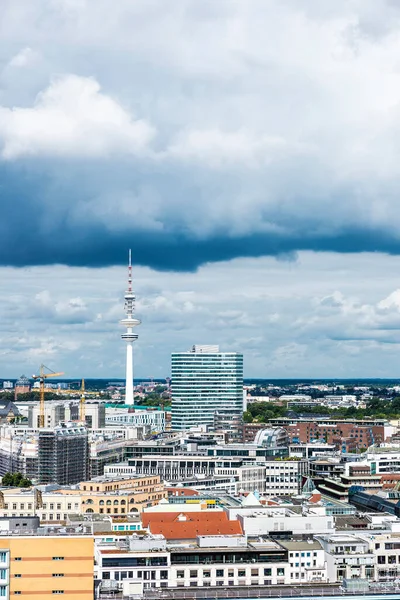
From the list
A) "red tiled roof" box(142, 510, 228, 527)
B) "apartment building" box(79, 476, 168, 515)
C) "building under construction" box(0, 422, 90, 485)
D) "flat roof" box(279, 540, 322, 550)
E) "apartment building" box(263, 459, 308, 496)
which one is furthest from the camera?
"building under construction" box(0, 422, 90, 485)

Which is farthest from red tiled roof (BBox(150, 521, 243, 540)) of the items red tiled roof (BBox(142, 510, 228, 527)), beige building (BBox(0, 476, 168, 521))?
beige building (BBox(0, 476, 168, 521))

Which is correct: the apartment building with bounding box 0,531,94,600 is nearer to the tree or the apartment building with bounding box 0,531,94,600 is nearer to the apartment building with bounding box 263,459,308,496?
the tree

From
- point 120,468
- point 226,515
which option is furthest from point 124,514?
point 120,468

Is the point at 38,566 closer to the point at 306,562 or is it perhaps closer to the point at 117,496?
the point at 306,562

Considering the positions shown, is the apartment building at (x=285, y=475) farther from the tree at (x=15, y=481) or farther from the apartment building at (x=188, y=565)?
the apartment building at (x=188, y=565)

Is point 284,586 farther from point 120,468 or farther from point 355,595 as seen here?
point 120,468

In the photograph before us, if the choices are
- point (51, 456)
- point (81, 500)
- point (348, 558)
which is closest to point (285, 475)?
point (51, 456)

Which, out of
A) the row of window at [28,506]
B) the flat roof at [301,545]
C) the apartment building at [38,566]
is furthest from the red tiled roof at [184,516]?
the apartment building at [38,566]

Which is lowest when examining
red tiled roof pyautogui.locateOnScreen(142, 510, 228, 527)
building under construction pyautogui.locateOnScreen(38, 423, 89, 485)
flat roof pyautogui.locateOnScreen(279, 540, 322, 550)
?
flat roof pyautogui.locateOnScreen(279, 540, 322, 550)
